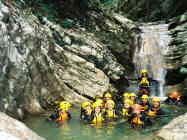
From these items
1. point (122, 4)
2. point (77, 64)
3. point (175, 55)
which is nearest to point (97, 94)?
point (77, 64)

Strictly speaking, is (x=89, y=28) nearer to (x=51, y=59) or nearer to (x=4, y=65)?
(x=51, y=59)

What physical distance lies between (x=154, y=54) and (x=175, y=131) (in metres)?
12.3

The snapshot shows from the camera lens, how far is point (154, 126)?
11047 mm

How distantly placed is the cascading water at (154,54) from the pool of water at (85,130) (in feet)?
23.7

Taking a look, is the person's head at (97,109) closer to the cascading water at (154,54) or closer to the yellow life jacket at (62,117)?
the yellow life jacket at (62,117)

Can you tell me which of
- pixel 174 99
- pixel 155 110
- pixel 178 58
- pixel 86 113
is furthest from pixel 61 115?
pixel 178 58

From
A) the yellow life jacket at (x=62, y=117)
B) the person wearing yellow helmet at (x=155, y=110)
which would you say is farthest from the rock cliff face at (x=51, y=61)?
the person wearing yellow helmet at (x=155, y=110)

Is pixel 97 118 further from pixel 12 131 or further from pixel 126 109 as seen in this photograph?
pixel 12 131

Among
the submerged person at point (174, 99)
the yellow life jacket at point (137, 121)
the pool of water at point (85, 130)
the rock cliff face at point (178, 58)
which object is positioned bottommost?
the pool of water at point (85, 130)

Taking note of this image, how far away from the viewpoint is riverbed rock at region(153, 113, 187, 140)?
790cm

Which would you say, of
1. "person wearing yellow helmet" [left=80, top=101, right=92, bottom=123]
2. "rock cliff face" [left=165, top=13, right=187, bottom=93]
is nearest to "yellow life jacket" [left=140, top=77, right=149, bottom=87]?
"rock cliff face" [left=165, top=13, right=187, bottom=93]

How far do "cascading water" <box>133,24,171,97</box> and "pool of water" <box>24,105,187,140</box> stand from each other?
23.7 ft

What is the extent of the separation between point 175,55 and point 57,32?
22.8 ft

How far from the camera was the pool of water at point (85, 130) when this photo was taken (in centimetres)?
975
